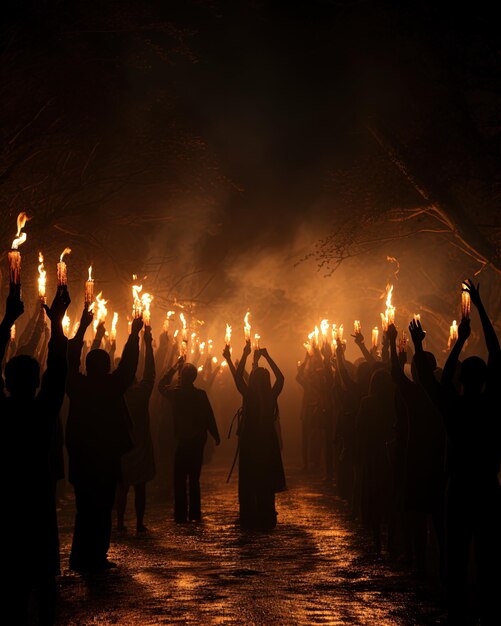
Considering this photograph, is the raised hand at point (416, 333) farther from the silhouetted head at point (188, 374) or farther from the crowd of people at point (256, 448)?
the silhouetted head at point (188, 374)

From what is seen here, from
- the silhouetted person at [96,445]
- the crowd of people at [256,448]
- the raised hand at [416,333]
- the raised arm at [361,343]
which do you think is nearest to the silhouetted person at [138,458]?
the crowd of people at [256,448]

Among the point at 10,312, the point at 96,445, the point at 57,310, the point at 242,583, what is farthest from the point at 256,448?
the point at 10,312

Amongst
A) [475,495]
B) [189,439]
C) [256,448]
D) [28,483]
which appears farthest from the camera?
[189,439]

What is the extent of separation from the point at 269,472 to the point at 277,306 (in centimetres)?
3381

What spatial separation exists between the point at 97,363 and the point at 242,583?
2.66m

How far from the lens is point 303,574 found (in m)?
8.34

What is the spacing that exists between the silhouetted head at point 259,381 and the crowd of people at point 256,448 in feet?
0.06

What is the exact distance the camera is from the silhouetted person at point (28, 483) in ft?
16.5

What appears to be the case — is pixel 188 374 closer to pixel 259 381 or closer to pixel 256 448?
pixel 259 381

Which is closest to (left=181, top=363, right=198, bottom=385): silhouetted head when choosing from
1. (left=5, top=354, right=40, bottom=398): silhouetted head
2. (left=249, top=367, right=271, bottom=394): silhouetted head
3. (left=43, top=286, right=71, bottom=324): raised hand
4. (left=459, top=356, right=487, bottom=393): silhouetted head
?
(left=249, top=367, right=271, bottom=394): silhouetted head

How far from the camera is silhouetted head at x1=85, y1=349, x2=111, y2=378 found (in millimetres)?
8688

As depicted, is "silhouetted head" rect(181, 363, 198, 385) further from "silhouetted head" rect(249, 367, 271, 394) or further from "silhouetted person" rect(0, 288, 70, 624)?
"silhouetted person" rect(0, 288, 70, 624)

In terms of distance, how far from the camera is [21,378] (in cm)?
525

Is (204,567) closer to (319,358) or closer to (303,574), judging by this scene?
(303,574)
